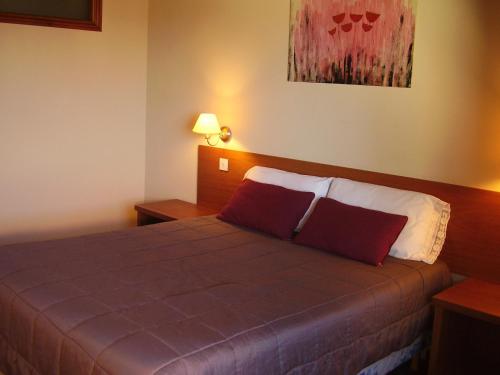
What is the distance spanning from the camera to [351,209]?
9.88 feet

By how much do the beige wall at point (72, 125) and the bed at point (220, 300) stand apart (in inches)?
50.9

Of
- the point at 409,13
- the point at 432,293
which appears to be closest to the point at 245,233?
the point at 432,293

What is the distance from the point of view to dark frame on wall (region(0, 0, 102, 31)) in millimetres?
3928

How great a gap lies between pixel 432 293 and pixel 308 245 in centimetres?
64

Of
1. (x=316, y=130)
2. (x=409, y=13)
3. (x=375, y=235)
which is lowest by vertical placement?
(x=375, y=235)

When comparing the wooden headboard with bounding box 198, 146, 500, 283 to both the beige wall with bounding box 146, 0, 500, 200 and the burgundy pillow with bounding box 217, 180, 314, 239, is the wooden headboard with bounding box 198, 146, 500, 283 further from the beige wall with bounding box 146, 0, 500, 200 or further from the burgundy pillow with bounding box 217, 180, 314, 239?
the burgundy pillow with bounding box 217, 180, 314, 239

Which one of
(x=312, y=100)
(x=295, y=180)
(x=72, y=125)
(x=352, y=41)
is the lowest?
(x=295, y=180)

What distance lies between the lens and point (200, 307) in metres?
2.24

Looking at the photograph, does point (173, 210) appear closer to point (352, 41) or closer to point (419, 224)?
point (352, 41)

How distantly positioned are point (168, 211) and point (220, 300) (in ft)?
6.04

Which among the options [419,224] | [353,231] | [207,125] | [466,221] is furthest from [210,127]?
[466,221]

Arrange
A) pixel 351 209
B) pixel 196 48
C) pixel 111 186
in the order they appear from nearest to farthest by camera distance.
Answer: pixel 351 209, pixel 196 48, pixel 111 186

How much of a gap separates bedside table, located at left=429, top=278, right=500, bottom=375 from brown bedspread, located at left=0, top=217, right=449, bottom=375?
0.13 m

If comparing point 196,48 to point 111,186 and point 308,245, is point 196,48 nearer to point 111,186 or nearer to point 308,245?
point 111,186
